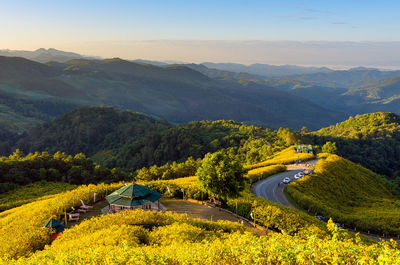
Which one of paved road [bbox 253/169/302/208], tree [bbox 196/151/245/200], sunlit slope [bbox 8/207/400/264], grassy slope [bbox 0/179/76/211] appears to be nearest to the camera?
sunlit slope [bbox 8/207/400/264]

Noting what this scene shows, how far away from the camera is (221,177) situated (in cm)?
2803

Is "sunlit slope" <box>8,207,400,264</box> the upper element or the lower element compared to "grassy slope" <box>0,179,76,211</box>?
upper

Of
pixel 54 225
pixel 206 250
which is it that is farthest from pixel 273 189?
pixel 206 250

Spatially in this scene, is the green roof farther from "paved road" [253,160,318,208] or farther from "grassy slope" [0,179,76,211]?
"paved road" [253,160,318,208]

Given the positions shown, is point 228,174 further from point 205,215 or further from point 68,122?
point 68,122

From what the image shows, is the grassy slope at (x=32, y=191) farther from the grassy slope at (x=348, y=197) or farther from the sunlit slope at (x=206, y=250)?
the grassy slope at (x=348, y=197)

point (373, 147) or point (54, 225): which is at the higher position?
point (54, 225)

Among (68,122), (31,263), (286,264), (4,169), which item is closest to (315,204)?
(286,264)

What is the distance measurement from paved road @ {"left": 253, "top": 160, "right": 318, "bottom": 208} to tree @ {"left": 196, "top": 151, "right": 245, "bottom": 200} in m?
13.8

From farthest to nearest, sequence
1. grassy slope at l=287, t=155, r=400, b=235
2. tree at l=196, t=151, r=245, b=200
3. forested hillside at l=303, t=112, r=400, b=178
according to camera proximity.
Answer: forested hillside at l=303, t=112, r=400, b=178, grassy slope at l=287, t=155, r=400, b=235, tree at l=196, t=151, r=245, b=200

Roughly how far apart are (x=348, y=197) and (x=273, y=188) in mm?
13004

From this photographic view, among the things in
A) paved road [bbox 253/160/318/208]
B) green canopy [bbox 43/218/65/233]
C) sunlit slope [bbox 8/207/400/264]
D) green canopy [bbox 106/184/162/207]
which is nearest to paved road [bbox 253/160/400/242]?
paved road [bbox 253/160/318/208]

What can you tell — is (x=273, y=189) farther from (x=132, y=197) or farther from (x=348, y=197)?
(x=132, y=197)

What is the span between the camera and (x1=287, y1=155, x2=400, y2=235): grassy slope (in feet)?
108
